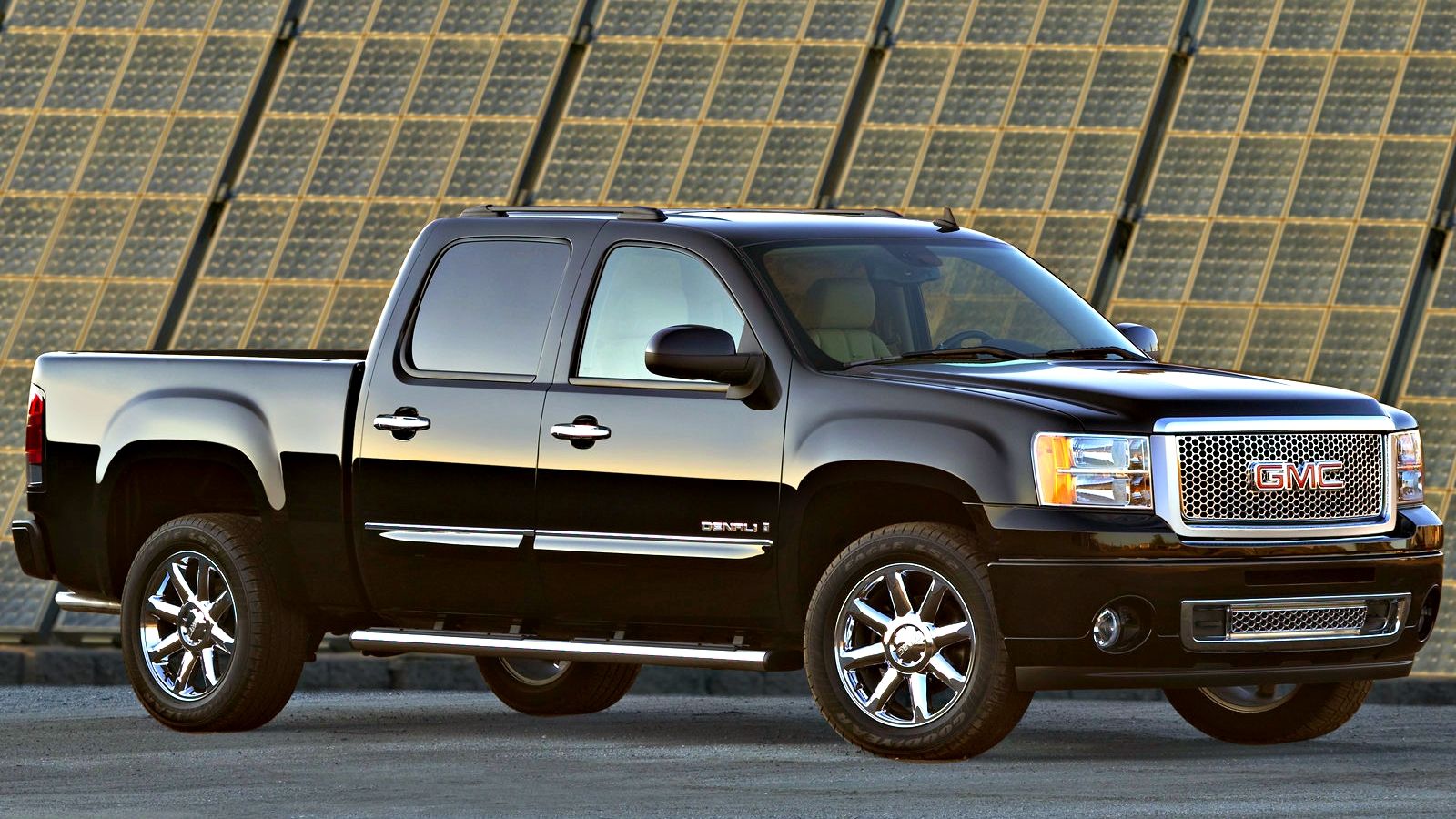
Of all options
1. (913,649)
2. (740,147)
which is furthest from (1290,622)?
(740,147)

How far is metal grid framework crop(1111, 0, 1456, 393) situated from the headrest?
6710mm

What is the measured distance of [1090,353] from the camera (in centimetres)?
1073

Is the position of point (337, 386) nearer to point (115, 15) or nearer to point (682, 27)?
point (682, 27)

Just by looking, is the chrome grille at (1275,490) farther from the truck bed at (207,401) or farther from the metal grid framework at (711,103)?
the metal grid framework at (711,103)

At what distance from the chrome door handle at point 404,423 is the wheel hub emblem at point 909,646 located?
2.16 m

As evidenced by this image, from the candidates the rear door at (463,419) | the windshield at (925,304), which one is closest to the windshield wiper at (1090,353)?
the windshield at (925,304)

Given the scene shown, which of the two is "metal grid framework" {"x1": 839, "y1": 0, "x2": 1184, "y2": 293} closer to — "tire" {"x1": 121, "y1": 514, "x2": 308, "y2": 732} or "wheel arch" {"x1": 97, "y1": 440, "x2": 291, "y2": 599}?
"wheel arch" {"x1": 97, "y1": 440, "x2": 291, "y2": 599}

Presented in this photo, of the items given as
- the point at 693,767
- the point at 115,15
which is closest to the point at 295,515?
the point at 693,767

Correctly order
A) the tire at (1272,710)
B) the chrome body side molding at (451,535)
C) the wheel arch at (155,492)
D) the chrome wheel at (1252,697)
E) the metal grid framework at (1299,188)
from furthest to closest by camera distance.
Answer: the metal grid framework at (1299,188) < the wheel arch at (155,492) < the chrome wheel at (1252,697) < the tire at (1272,710) < the chrome body side molding at (451,535)

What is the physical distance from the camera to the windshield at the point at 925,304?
10.4 meters

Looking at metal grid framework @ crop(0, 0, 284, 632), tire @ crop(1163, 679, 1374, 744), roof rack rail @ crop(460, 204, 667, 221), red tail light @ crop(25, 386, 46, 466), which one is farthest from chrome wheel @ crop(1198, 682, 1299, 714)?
metal grid framework @ crop(0, 0, 284, 632)

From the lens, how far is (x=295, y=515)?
36.7 ft

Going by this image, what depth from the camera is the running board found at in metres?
10.1

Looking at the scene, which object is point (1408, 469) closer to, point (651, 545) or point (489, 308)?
point (651, 545)
